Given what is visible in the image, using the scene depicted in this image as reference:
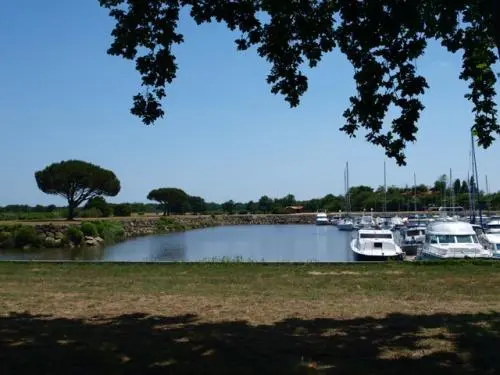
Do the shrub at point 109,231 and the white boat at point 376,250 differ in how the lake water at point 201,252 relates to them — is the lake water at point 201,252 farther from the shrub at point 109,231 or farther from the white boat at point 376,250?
the shrub at point 109,231

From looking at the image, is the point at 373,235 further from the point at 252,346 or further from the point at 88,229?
the point at 252,346

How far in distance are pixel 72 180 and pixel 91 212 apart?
1432 centimetres

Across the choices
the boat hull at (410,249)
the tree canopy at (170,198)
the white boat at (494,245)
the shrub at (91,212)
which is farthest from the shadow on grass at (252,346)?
the tree canopy at (170,198)

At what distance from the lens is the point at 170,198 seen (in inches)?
5015

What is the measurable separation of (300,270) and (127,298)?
514 centimetres

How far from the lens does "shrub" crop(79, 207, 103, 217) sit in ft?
291

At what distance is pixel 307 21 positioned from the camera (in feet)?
27.8

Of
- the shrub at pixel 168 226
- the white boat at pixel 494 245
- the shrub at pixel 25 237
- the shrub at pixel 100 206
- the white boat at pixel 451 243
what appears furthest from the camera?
the shrub at pixel 100 206

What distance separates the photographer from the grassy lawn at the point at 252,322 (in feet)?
18.0

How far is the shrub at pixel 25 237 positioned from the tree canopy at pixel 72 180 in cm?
2570

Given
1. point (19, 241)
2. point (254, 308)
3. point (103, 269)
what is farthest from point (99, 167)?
point (254, 308)

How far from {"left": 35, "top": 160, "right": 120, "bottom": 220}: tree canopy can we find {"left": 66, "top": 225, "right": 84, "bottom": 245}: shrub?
79.8ft

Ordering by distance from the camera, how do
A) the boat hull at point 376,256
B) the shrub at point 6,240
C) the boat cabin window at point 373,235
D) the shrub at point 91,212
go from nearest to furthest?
1. the boat hull at point 376,256
2. the boat cabin window at point 373,235
3. the shrub at point 6,240
4. the shrub at point 91,212

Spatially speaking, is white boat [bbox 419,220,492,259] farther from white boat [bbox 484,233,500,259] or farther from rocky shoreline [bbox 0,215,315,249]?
rocky shoreline [bbox 0,215,315,249]
